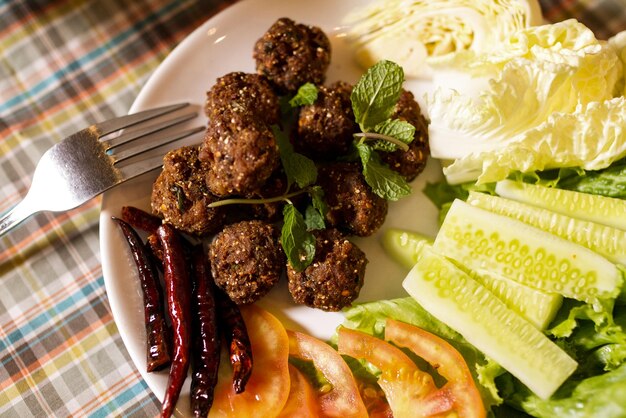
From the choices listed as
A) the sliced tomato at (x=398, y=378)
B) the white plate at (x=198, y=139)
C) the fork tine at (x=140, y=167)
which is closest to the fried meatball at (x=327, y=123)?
the white plate at (x=198, y=139)

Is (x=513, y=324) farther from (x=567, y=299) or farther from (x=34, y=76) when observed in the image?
(x=34, y=76)

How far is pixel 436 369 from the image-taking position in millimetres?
3174

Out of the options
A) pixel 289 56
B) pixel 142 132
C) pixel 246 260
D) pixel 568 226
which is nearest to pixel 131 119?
pixel 142 132

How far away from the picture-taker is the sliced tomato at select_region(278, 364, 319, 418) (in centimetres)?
313

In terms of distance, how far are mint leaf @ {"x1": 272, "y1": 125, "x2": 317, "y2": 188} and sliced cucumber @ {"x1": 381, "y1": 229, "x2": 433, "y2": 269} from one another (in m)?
0.62

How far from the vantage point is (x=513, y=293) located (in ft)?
10.5

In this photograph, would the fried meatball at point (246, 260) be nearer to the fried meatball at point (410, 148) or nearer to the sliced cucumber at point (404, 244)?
the sliced cucumber at point (404, 244)

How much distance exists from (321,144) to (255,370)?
130cm

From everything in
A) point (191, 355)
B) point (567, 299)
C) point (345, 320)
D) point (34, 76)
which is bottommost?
point (567, 299)

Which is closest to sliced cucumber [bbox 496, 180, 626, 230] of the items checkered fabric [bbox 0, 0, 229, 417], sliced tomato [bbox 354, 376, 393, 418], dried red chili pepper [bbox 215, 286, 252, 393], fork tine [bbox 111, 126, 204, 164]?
sliced tomato [bbox 354, 376, 393, 418]

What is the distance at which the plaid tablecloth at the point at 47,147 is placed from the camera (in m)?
3.56

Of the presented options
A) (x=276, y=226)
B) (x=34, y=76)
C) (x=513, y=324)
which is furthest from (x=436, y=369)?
(x=34, y=76)

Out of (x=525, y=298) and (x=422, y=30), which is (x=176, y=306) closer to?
(x=525, y=298)

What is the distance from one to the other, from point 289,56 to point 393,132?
0.76m
